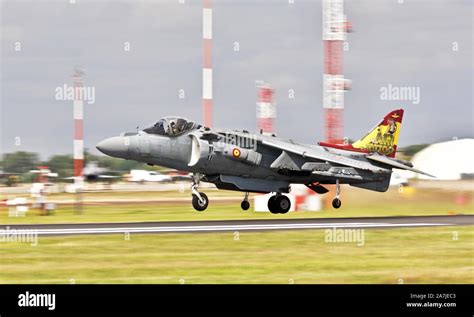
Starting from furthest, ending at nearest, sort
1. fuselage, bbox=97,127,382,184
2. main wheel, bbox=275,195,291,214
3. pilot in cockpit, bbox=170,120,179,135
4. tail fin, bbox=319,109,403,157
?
tail fin, bbox=319,109,403,157
main wheel, bbox=275,195,291,214
pilot in cockpit, bbox=170,120,179,135
fuselage, bbox=97,127,382,184

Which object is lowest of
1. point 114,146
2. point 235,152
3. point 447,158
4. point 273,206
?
point 273,206

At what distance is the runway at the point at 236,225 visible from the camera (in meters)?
24.4

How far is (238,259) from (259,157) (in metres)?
8.16

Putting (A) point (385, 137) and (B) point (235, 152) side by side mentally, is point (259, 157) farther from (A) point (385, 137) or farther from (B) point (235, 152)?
(A) point (385, 137)

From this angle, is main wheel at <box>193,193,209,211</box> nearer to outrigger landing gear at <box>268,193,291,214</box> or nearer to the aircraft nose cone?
the aircraft nose cone

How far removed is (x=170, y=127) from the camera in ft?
79.9

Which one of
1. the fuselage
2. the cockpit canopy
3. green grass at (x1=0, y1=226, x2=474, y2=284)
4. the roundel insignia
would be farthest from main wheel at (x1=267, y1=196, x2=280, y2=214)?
green grass at (x1=0, y1=226, x2=474, y2=284)

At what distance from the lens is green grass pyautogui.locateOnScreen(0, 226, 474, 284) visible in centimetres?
1641

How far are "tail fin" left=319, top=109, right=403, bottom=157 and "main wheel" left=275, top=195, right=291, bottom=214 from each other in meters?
2.44

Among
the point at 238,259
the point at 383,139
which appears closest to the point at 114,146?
the point at 238,259

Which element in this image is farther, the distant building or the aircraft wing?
the distant building

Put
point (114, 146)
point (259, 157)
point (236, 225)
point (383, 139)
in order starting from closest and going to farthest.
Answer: point (114, 146), point (259, 157), point (236, 225), point (383, 139)

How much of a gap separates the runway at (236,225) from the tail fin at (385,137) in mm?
2504
